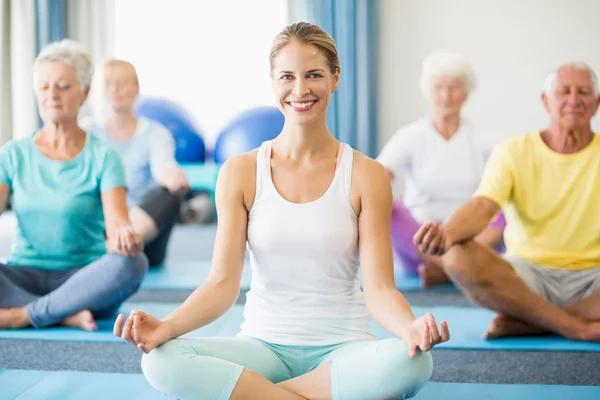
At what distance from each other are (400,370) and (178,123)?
4867 millimetres

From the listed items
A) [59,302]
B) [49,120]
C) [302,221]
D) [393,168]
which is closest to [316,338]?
[302,221]

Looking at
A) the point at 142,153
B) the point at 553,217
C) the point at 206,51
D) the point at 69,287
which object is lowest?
the point at 69,287

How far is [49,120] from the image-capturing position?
2.97 m

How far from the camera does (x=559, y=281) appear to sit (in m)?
2.89

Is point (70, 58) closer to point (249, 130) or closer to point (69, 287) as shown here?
point (69, 287)

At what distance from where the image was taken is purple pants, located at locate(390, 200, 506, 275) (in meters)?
3.92

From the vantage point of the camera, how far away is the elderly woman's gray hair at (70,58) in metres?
2.95

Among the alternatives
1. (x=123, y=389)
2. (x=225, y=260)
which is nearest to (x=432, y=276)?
(x=123, y=389)

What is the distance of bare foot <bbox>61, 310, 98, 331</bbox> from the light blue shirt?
1.17m

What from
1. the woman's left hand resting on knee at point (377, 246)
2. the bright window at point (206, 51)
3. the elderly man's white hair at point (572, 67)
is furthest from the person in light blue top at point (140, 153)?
the bright window at point (206, 51)

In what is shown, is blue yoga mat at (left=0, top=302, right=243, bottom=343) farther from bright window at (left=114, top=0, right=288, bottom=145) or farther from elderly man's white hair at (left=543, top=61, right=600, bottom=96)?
bright window at (left=114, top=0, right=288, bottom=145)

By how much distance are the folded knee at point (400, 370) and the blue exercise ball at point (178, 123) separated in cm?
474

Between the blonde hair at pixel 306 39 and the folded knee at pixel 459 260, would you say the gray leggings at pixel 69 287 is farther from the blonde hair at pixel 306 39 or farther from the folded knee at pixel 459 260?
the blonde hair at pixel 306 39

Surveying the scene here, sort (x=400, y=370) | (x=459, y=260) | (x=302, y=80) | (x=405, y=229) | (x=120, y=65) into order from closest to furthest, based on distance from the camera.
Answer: (x=400, y=370), (x=302, y=80), (x=459, y=260), (x=405, y=229), (x=120, y=65)
